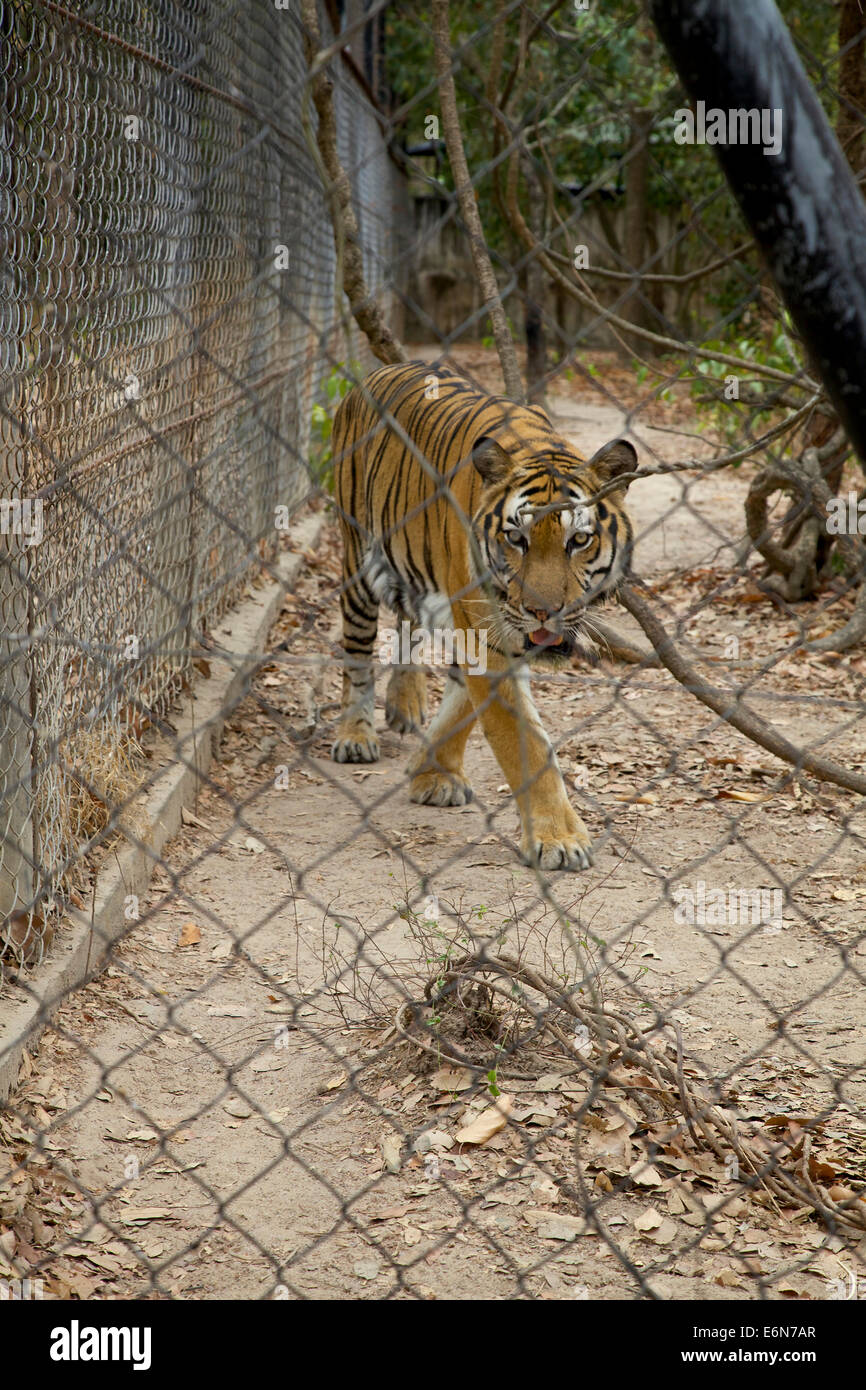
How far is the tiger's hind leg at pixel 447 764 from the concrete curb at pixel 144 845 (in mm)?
688

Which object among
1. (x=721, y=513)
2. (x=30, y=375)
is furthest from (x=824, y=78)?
(x=721, y=513)

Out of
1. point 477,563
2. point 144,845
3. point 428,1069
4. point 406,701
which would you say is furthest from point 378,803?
point 406,701

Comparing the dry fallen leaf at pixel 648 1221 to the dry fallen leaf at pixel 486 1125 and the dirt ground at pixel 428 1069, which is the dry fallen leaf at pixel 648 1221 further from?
the dry fallen leaf at pixel 486 1125

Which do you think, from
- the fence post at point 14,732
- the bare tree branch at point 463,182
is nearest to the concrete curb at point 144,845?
the fence post at point 14,732

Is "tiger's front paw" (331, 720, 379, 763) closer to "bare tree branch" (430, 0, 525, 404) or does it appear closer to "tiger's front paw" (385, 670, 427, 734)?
"tiger's front paw" (385, 670, 427, 734)

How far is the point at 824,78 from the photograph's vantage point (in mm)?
1312

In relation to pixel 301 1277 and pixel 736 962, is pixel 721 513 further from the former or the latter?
pixel 301 1277

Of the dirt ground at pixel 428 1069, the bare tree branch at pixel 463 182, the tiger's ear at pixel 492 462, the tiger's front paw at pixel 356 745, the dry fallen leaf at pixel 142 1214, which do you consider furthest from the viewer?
the tiger's front paw at pixel 356 745

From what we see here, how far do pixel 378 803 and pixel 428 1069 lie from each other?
2.08ft

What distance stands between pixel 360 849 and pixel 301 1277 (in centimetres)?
191

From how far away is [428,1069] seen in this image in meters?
2.53

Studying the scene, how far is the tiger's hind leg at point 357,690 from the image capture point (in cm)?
462
